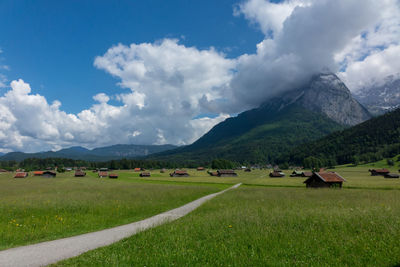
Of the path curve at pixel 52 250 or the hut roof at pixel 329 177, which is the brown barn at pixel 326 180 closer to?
the hut roof at pixel 329 177

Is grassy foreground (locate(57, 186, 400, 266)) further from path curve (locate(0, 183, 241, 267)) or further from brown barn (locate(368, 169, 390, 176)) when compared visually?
brown barn (locate(368, 169, 390, 176))

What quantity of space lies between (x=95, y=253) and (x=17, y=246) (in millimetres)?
6464

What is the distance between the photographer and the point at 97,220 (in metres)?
19.4

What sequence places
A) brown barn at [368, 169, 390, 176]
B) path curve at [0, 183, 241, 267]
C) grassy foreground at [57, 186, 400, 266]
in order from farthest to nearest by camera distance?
brown barn at [368, 169, 390, 176], path curve at [0, 183, 241, 267], grassy foreground at [57, 186, 400, 266]

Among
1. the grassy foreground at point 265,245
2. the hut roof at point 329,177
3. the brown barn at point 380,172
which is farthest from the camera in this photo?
the brown barn at point 380,172

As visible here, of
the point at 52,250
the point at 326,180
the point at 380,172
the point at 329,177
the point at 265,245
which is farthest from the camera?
the point at 380,172

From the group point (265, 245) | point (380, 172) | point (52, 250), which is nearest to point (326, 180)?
point (265, 245)

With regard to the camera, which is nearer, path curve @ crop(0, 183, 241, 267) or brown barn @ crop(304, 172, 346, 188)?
path curve @ crop(0, 183, 241, 267)

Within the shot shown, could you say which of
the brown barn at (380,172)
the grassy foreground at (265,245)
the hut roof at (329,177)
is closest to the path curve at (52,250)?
the grassy foreground at (265,245)

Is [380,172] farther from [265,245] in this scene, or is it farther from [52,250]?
[52,250]

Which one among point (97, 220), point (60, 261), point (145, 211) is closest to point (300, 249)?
point (60, 261)

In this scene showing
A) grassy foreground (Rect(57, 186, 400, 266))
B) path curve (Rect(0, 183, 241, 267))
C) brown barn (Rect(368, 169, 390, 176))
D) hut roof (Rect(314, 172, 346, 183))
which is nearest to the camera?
grassy foreground (Rect(57, 186, 400, 266))

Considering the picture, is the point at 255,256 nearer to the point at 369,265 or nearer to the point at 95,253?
the point at 369,265

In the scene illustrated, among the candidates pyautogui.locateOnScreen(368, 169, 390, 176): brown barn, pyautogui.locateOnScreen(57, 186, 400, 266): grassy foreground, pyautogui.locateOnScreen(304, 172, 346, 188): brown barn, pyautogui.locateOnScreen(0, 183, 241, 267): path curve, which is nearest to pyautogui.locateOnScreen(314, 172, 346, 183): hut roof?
pyautogui.locateOnScreen(304, 172, 346, 188): brown barn
